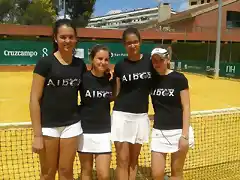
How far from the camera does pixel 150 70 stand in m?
4.04

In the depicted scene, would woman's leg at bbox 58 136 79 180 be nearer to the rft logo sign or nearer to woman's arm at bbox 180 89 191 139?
woman's arm at bbox 180 89 191 139

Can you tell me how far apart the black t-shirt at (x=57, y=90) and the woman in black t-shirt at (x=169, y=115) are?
0.98m

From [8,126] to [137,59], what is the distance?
213 cm

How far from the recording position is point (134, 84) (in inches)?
159

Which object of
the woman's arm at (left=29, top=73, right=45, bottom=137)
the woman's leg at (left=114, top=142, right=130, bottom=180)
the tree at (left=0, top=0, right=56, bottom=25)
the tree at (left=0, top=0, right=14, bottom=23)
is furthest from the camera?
the tree at (left=0, top=0, right=14, bottom=23)

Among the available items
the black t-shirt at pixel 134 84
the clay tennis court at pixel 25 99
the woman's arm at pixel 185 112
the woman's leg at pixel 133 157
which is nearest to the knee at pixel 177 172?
the woman's arm at pixel 185 112

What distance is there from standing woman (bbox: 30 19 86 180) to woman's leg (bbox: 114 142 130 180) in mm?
702

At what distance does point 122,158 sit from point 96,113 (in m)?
0.71

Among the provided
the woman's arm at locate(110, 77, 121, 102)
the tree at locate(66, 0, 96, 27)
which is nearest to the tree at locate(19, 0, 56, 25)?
the tree at locate(66, 0, 96, 27)

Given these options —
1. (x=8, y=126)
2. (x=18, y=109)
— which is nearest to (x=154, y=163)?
(x=8, y=126)

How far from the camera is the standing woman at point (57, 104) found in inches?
134

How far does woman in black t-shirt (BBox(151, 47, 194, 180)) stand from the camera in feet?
12.8

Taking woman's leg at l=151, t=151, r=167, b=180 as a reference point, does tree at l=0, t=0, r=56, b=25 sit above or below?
above

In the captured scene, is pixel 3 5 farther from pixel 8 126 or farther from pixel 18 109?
pixel 8 126
